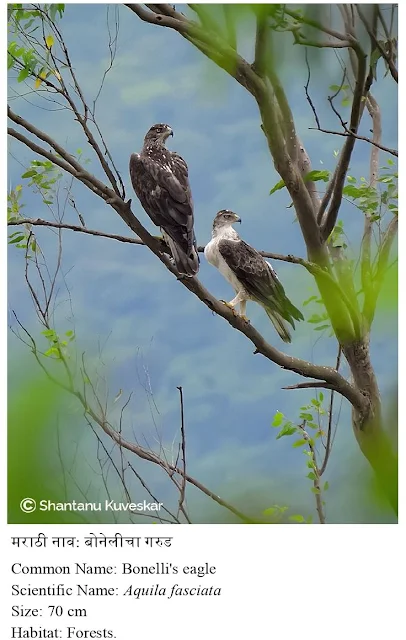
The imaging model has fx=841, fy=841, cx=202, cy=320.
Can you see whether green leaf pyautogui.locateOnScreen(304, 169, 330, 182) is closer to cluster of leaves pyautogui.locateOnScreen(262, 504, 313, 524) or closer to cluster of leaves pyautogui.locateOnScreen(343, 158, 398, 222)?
cluster of leaves pyautogui.locateOnScreen(343, 158, 398, 222)

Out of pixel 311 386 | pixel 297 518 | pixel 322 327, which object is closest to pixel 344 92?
pixel 322 327

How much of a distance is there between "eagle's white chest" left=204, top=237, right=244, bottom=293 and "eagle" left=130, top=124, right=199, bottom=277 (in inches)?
9.7

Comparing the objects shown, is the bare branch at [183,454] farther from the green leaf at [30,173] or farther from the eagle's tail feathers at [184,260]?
the green leaf at [30,173]

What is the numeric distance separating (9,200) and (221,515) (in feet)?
4.83

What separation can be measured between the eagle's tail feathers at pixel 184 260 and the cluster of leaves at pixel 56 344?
53cm

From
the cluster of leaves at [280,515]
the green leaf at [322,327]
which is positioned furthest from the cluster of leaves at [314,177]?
the cluster of leaves at [280,515]

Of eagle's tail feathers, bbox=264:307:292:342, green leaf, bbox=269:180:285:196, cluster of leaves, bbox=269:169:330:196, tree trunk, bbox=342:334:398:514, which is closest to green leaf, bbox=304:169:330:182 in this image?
cluster of leaves, bbox=269:169:330:196

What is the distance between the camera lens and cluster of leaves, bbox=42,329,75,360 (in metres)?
3.28

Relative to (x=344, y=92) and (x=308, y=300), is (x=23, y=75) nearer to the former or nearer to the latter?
(x=344, y=92)
